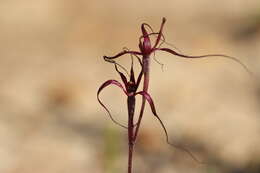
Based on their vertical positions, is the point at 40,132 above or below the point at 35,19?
below

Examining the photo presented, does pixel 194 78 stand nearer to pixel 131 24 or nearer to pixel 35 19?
pixel 131 24

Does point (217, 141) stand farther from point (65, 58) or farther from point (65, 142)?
point (65, 58)

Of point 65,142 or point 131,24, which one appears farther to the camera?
point 131,24

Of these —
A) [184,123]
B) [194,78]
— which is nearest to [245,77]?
[194,78]

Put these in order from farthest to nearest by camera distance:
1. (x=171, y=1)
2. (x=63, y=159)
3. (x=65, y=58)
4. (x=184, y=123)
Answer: (x=171, y=1) → (x=65, y=58) → (x=184, y=123) → (x=63, y=159)

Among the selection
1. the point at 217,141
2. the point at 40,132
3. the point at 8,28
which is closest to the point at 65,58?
→ the point at 8,28

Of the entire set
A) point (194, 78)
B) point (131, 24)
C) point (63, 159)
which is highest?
point (131, 24)

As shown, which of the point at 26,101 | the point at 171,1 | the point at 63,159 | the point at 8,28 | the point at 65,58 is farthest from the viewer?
the point at 171,1
